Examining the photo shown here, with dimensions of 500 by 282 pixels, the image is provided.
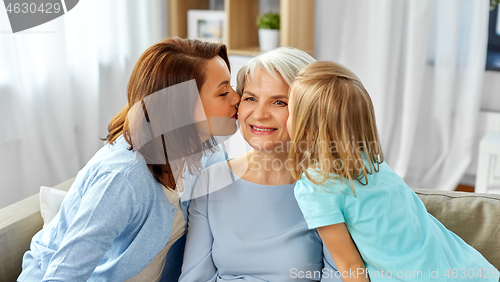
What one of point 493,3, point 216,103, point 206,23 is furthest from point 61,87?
point 493,3

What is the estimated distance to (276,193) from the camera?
3.92 feet

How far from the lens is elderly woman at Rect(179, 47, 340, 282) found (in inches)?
44.1

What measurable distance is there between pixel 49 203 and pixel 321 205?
33.5 inches

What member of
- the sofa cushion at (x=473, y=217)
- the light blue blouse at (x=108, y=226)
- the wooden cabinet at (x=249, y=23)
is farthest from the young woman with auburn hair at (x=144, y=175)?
the wooden cabinet at (x=249, y=23)

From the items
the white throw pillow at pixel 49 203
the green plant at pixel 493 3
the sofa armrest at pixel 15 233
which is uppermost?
the green plant at pixel 493 3

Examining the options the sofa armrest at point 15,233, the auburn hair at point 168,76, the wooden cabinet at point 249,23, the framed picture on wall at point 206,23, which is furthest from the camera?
the framed picture on wall at point 206,23

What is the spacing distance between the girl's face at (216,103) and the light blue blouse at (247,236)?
141mm

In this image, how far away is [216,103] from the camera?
116 centimetres

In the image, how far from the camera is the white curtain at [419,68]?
8.81 feet

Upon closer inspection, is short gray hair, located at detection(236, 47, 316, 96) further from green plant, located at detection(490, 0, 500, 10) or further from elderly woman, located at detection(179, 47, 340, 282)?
green plant, located at detection(490, 0, 500, 10)

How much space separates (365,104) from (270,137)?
28 cm

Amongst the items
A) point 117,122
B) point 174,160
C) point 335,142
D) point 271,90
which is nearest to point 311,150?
point 335,142

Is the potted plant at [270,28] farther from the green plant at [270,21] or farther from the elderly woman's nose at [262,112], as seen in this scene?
the elderly woman's nose at [262,112]

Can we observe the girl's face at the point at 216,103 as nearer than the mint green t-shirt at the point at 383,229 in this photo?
No
